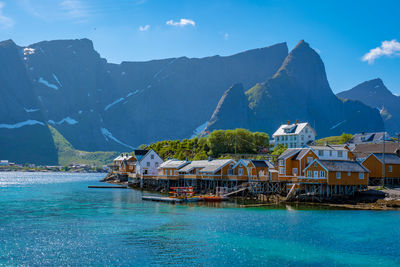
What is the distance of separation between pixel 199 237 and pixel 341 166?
119ft

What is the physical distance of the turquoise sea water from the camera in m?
33.9

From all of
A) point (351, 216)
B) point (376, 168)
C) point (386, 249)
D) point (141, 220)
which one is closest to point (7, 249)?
point (141, 220)

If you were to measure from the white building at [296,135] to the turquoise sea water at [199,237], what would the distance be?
73.6 meters

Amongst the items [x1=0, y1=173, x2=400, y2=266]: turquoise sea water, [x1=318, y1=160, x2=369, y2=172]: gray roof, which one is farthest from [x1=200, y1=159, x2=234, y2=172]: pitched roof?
[x1=0, y1=173, x2=400, y2=266]: turquoise sea water

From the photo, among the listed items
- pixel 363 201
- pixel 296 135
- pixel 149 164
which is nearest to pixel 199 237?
pixel 363 201

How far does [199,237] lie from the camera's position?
4141cm

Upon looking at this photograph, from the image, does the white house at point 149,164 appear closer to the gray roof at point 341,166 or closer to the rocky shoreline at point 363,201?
the rocky shoreline at point 363,201

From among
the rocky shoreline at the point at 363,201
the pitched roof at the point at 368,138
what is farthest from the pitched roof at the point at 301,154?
the pitched roof at the point at 368,138

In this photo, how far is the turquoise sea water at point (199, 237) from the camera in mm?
33938

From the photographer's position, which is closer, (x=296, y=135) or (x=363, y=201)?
(x=363, y=201)

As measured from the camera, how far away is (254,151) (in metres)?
124

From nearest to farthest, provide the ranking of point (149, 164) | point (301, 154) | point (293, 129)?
point (301, 154) → point (149, 164) → point (293, 129)

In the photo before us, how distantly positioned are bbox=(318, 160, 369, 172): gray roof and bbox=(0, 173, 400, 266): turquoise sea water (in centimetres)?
1122

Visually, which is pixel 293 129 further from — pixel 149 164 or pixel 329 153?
pixel 329 153
